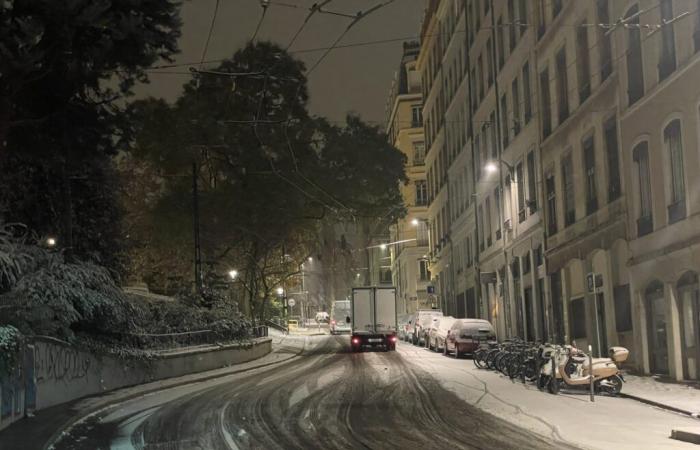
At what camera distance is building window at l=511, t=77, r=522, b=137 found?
3584 cm

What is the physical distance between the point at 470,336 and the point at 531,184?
7025 mm

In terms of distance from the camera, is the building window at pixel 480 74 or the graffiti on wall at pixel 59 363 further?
the building window at pixel 480 74

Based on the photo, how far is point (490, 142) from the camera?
42.4m

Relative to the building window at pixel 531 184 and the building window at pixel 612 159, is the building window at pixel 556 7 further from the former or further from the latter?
the building window at pixel 612 159

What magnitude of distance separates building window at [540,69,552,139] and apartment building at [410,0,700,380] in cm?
8

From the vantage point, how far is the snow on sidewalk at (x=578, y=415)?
11133mm

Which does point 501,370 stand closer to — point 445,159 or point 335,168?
point 335,168

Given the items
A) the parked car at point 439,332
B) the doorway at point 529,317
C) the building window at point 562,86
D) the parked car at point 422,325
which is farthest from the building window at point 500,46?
the parked car at point 422,325

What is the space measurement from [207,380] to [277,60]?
18601 mm

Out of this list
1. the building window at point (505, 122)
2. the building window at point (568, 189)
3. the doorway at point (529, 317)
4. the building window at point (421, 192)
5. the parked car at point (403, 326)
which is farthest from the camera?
the building window at point (421, 192)

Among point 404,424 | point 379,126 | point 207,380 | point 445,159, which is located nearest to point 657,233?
point 404,424

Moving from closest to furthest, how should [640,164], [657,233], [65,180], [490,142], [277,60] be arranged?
[657,233] → [640,164] → [65,180] → [277,60] → [490,142]

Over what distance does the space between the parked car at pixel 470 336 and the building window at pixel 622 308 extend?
333 inches

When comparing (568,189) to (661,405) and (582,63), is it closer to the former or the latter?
(582,63)
